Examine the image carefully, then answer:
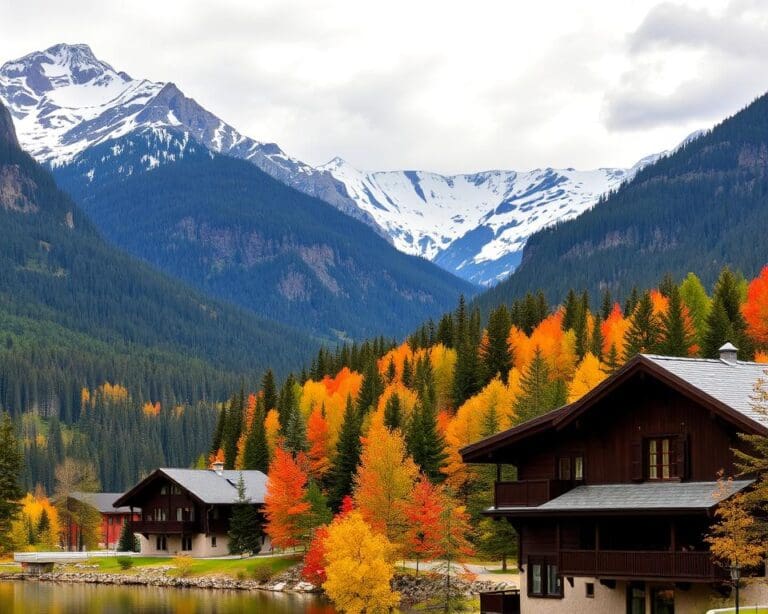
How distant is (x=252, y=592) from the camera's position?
9219cm

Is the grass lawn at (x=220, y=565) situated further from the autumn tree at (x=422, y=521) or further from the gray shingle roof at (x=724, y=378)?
the gray shingle roof at (x=724, y=378)

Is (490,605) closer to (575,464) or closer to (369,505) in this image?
(575,464)

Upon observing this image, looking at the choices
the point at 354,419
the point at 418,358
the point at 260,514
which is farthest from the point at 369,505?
the point at 418,358

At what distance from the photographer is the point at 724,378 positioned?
4838 cm

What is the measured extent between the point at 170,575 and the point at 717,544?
71019mm

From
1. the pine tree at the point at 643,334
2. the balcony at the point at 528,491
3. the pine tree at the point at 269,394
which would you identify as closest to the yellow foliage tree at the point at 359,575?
the balcony at the point at 528,491

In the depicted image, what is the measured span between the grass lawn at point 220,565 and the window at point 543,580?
→ 48987mm

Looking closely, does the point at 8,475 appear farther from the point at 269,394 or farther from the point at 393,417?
the point at 269,394

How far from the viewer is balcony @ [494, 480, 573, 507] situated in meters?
50.4

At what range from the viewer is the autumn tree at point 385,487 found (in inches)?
3435

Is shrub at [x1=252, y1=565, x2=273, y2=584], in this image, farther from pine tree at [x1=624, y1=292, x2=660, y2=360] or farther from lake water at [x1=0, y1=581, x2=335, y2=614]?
pine tree at [x1=624, y1=292, x2=660, y2=360]

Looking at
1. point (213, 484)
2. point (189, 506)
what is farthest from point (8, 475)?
point (213, 484)

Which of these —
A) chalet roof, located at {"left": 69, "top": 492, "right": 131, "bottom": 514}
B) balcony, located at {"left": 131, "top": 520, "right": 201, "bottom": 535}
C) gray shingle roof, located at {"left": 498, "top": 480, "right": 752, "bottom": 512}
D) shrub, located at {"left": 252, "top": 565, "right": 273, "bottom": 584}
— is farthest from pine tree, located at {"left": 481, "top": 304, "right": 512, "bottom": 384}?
gray shingle roof, located at {"left": 498, "top": 480, "right": 752, "bottom": 512}

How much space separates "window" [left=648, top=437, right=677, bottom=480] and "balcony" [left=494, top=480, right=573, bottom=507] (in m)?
3.42
